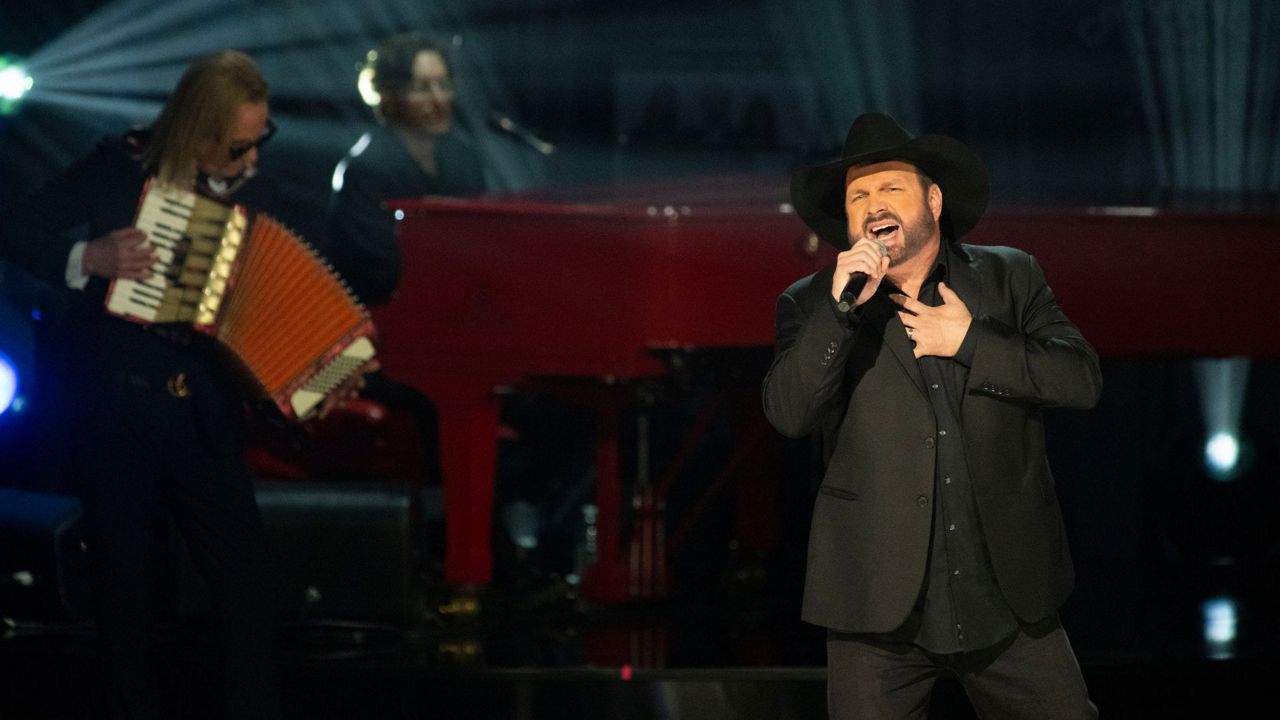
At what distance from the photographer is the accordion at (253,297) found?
10.8 feet

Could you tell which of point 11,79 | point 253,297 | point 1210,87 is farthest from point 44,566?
point 1210,87

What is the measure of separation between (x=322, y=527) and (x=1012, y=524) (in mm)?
2313

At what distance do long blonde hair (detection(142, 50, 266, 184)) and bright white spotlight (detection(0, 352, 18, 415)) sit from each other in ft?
5.03

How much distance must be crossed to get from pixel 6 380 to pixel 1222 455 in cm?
378

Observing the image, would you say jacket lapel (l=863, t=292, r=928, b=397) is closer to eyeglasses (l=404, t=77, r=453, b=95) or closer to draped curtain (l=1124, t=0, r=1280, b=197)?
eyeglasses (l=404, t=77, r=453, b=95)

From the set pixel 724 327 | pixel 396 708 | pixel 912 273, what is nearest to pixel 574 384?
pixel 724 327

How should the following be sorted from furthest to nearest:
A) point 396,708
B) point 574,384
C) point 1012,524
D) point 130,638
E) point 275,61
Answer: point 275,61, point 574,384, point 396,708, point 130,638, point 1012,524

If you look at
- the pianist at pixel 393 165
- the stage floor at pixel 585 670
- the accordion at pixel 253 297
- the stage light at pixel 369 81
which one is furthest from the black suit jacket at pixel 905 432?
the stage light at pixel 369 81

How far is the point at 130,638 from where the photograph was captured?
10.9 feet

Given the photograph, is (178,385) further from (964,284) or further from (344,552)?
(964,284)

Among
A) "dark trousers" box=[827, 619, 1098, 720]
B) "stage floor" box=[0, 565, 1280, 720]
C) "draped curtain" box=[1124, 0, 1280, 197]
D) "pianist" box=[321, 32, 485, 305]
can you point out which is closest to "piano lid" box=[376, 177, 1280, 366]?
"pianist" box=[321, 32, 485, 305]

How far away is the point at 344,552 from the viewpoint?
4.34 meters

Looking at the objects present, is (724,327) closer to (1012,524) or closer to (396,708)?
(396,708)

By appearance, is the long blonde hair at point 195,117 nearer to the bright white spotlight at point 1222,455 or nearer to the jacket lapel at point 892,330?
the jacket lapel at point 892,330
